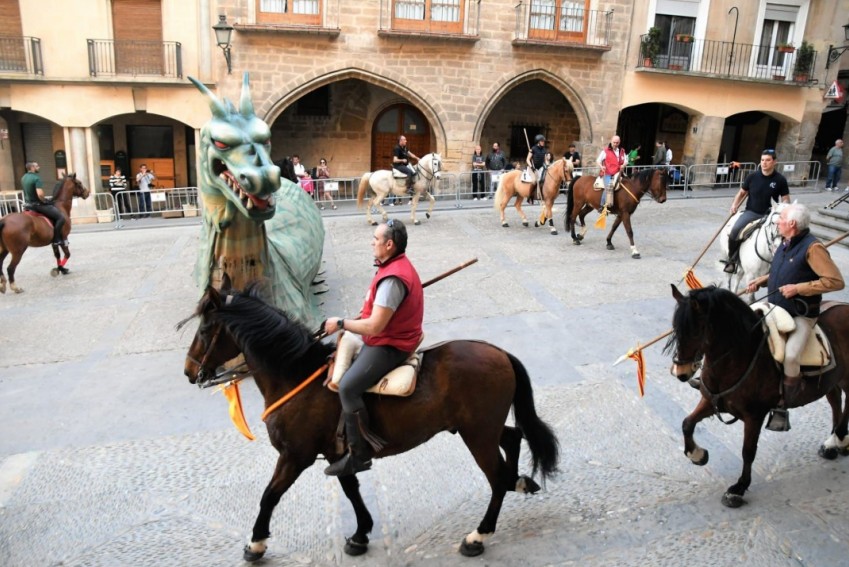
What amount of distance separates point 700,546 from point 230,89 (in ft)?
53.9

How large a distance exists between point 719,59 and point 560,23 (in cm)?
532

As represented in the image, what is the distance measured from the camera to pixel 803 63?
20.3 m

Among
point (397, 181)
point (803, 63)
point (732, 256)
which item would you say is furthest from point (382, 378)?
point (803, 63)

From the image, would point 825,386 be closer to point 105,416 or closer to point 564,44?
point 105,416

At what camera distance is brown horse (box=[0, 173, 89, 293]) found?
9.91 m

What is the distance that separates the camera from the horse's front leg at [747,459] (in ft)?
15.0

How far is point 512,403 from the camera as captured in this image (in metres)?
4.30

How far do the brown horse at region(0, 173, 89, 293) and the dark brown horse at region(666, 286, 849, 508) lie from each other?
9707 millimetres

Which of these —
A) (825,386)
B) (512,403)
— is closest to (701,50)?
(825,386)

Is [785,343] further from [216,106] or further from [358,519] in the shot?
[216,106]

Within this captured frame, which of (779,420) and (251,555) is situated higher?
(779,420)

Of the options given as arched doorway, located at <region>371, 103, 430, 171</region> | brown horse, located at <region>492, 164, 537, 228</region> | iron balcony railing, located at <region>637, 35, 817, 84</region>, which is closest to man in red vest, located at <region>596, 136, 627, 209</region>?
brown horse, located at <region>492, 164, 537, 228</region>

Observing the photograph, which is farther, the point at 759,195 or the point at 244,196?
the point at 759,195

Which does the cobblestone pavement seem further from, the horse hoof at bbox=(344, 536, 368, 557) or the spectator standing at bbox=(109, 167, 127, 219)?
the spectator standing at bbox=(109, 167, 127, 219)
